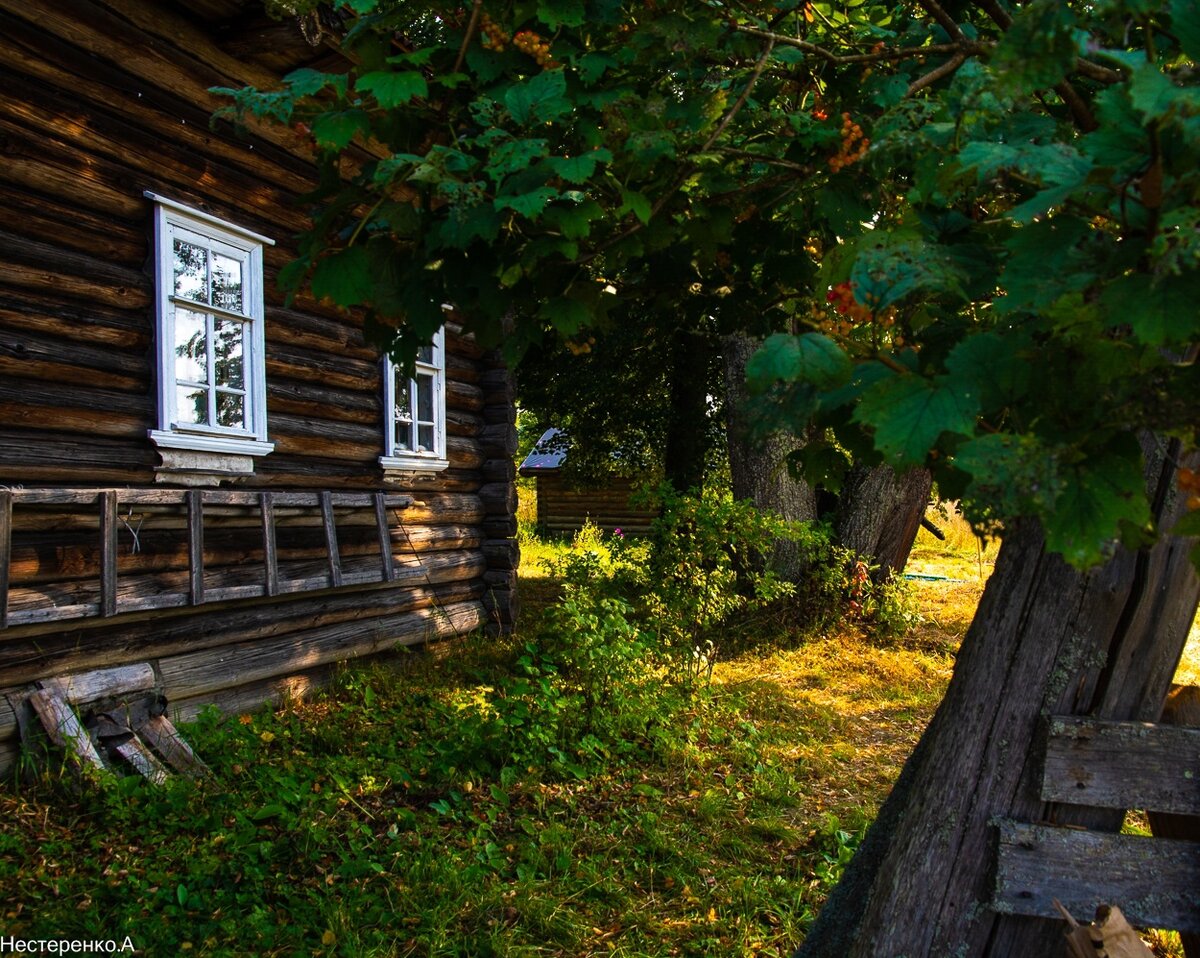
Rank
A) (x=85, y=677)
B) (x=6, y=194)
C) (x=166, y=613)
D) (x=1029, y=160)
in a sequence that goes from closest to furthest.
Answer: (x=1029, y=160), (x=6, y=194), (x=85, y=677), (x=166, y=613)

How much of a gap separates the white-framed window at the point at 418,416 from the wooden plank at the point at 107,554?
2.42m

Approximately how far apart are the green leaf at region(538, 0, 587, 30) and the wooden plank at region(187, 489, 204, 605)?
170 inches

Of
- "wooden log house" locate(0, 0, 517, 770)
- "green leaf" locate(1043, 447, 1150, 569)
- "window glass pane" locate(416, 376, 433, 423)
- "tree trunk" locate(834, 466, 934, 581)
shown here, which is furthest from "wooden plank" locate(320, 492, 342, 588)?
"green leaf" locate(1043, 447, 1150, 569)

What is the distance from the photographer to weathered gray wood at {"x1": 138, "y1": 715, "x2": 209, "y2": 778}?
4.76m

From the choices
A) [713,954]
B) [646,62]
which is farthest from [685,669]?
[646,62]

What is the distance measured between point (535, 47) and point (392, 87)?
1.08 feet

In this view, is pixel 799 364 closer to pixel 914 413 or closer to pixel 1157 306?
pixel 914 413

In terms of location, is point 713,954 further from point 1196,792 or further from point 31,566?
point 31,566

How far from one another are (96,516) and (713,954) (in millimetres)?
3762

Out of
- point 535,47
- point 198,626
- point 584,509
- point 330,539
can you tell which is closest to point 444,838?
point 198,626

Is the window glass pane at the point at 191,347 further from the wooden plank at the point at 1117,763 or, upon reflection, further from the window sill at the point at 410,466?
the wooden plank at the point at 1117,763

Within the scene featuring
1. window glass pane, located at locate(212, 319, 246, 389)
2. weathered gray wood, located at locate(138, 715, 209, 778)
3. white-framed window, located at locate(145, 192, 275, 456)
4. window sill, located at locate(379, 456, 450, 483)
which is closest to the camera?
weathered gray wood, located at locate(138, 715, 209, 778)

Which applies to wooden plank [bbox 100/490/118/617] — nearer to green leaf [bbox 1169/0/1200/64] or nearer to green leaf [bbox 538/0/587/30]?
green leaf [bbox 538/0/587/30]

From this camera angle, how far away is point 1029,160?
1.23 metres
